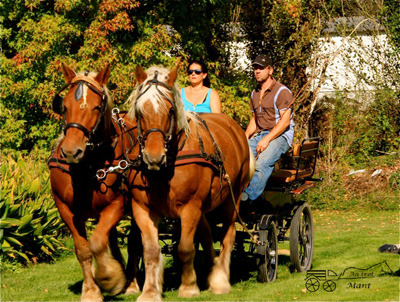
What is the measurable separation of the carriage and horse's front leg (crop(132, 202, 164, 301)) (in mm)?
1058

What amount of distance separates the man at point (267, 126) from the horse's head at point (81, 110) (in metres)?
2.18

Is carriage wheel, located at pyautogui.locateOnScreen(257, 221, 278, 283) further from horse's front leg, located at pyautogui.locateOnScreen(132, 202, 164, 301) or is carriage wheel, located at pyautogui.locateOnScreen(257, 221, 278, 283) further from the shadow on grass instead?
the shadow on grass

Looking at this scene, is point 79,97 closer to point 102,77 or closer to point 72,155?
point 102,77

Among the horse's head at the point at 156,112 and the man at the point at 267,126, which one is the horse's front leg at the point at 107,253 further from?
the man at the point at 267,126

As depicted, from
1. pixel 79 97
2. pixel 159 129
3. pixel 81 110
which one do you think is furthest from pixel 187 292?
pixel 79 97

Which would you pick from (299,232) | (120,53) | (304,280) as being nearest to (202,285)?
(304,280)

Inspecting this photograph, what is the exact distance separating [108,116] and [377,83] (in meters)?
13.2

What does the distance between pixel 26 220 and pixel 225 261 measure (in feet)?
10.6

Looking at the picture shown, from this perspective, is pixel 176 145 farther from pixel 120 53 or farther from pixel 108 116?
pixel 120 53

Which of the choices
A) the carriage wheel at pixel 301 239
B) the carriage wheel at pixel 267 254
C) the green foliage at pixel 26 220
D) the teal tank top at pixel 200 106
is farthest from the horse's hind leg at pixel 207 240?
the green foliage at pixel 26 220

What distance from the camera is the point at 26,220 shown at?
27.6 feet

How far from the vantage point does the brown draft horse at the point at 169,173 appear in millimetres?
5344

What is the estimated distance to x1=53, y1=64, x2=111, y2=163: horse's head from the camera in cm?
520

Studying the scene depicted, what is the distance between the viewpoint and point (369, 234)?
472 inches
